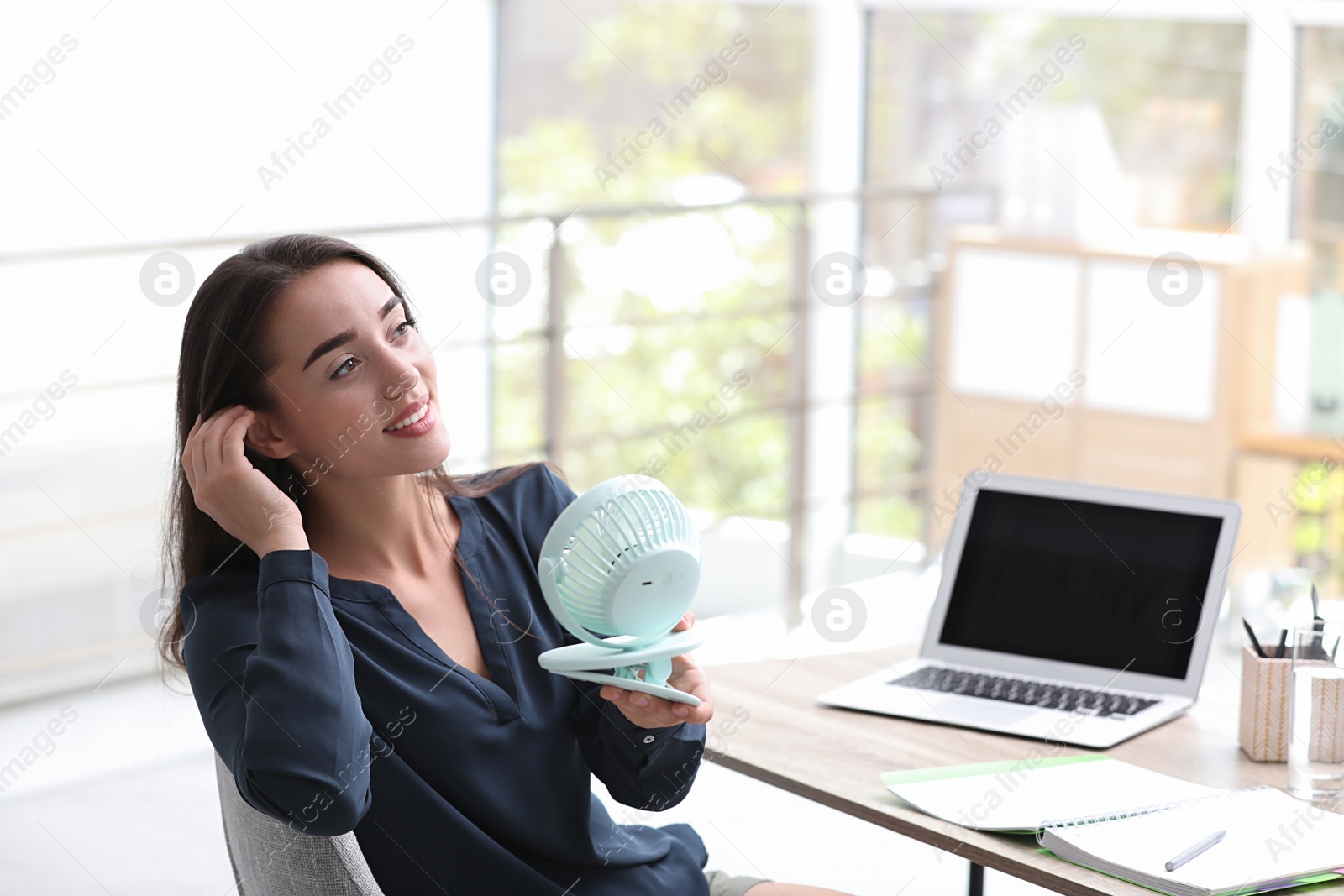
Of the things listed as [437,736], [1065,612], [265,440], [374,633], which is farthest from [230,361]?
[1065,612]

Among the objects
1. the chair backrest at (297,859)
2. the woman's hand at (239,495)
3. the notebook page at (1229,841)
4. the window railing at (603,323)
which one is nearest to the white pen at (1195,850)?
the notebook page at (1229,841)

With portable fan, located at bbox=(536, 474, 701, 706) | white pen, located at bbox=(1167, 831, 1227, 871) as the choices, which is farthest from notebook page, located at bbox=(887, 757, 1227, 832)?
portable fan, located at bbox=(536, 474, 701, 706)

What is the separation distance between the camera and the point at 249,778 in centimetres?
123

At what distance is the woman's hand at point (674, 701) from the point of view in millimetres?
1294

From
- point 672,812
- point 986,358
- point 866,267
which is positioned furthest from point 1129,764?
point 866,267

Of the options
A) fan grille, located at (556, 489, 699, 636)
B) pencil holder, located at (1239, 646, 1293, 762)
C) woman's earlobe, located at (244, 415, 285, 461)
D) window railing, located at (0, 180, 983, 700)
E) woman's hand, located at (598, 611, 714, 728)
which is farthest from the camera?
window railing, located at (0, 180, 983, 700)

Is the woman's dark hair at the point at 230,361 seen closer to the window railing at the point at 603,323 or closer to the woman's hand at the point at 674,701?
the woman's hand at the point at 674,701

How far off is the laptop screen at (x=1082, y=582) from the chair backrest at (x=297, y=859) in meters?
0.86

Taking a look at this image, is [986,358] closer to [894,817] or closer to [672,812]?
[672,812]

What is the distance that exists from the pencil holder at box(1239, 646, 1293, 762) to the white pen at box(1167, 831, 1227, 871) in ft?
0.91

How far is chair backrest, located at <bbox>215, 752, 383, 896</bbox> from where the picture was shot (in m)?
1.25

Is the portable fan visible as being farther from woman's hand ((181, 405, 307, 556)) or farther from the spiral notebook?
the spiral notebook

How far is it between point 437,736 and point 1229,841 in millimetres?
727

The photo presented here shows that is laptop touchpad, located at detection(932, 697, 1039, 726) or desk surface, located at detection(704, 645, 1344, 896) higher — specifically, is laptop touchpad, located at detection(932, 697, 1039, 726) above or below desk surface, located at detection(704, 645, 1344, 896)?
above
